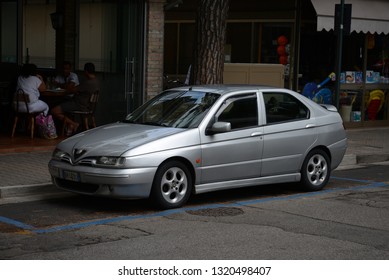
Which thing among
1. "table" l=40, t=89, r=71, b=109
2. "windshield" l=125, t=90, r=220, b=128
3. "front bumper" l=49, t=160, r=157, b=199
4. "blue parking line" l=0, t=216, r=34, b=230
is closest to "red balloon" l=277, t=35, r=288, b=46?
"table" l=40, t=89, r=71, b=109

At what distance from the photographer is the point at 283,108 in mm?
11180

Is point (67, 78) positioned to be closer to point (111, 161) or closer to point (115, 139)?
point (115, 139)

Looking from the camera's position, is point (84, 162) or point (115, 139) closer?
point (84, 162)

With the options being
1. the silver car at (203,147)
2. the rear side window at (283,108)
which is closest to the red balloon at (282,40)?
the silver car at (203,147)

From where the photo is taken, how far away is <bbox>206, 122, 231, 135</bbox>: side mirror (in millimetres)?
10000

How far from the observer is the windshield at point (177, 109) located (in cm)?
1027

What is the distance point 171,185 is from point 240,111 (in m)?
1.60

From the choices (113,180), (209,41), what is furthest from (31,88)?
(113,180)

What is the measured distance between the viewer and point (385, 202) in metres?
10.7

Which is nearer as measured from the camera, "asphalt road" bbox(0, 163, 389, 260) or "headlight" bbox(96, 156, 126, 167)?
"asphalt road" bbox(0, 163, 389, 260)

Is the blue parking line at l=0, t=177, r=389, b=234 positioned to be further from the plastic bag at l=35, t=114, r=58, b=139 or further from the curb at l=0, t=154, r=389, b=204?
the plastic bag at l=35, t=114, r=58, b=139

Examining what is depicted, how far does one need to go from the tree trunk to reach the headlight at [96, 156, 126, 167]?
5.16 m

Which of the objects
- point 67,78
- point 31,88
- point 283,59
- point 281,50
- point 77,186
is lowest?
point 77,186

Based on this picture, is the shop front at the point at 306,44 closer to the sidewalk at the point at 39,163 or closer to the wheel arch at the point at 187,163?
the sidewalk at the point at 39,163
